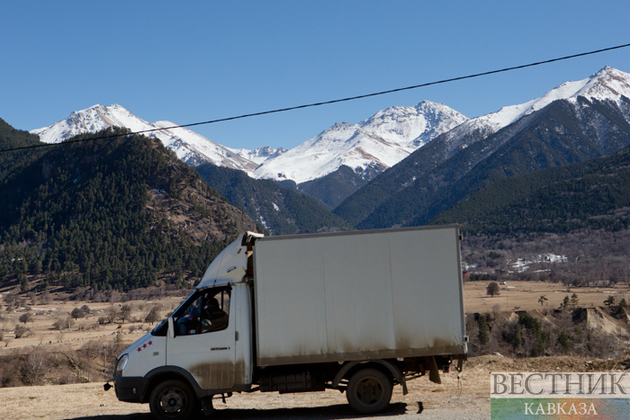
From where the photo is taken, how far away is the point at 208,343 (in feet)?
37.2

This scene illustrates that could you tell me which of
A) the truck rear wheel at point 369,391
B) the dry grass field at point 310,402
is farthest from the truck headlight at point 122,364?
the truck rear wheel at point 369,391

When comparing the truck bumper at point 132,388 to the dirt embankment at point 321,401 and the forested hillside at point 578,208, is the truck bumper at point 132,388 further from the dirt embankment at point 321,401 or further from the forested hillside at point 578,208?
the forested hillside at point 578,208

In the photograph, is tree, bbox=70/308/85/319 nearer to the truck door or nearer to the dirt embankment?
the dirt embankment

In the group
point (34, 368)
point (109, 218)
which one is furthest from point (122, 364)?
point (109, 218)

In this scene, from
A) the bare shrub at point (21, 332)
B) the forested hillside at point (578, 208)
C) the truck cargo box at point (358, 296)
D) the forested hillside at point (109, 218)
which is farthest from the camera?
the forested hillside at point (578, 208)

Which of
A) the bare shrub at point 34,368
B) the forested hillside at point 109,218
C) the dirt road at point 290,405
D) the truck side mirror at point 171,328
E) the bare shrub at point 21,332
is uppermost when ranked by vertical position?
the forested hillside at point 109,218

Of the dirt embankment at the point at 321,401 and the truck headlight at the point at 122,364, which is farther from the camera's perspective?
the dirt embankment at the point at 321,401

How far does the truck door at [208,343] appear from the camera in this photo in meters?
11.3

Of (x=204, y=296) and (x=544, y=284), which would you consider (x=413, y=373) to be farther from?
(x=544, y=284)

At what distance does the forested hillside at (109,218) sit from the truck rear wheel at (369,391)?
109717 millimetres

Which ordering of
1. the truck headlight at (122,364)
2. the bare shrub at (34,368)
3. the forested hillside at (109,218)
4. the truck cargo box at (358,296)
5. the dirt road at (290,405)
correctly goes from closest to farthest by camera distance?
the truck cargo box at (358,296) → the truck headlight at (122,364) → the dirt road at (290,405) → the bare shrub at (34,368) → the forested hillside at (109,218)

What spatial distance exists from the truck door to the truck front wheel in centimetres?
40

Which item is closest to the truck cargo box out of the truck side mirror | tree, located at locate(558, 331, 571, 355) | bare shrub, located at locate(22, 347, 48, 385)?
the truck side mirror

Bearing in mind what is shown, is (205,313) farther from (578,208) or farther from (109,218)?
(578,208)
